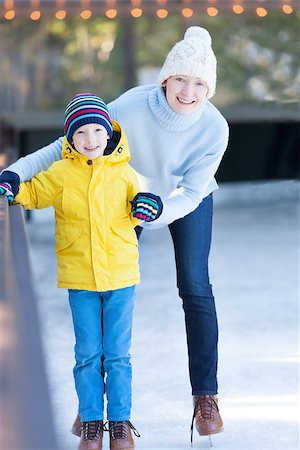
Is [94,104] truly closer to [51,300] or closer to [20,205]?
[20,205]

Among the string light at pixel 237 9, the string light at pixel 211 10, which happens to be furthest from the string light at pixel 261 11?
the string light at pixel 211 10

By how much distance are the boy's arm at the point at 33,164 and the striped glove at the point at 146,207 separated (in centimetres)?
29

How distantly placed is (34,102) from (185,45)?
8.01m

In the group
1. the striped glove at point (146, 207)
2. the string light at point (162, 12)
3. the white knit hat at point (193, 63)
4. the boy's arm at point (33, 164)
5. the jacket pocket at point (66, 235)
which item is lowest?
the jacket pocket at point (66, 235)

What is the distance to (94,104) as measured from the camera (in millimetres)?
2584

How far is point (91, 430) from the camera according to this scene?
2.74m

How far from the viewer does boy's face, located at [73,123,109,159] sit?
255 centimetres

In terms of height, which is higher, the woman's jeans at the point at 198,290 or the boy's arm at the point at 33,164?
the boy's arm at the point at 33,164

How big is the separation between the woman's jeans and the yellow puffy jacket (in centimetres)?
32

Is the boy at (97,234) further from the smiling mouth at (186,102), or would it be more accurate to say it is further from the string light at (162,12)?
the string light at (162,12)

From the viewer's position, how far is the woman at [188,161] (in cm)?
273

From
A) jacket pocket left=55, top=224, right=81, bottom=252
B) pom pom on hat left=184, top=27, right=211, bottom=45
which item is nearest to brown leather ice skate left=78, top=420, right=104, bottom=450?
jacket pocket left=55, top=224, right=81, bottom=252

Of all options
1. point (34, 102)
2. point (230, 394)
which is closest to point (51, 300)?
point (230, 394)

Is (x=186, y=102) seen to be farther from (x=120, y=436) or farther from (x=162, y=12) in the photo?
(x=162, y=12)
